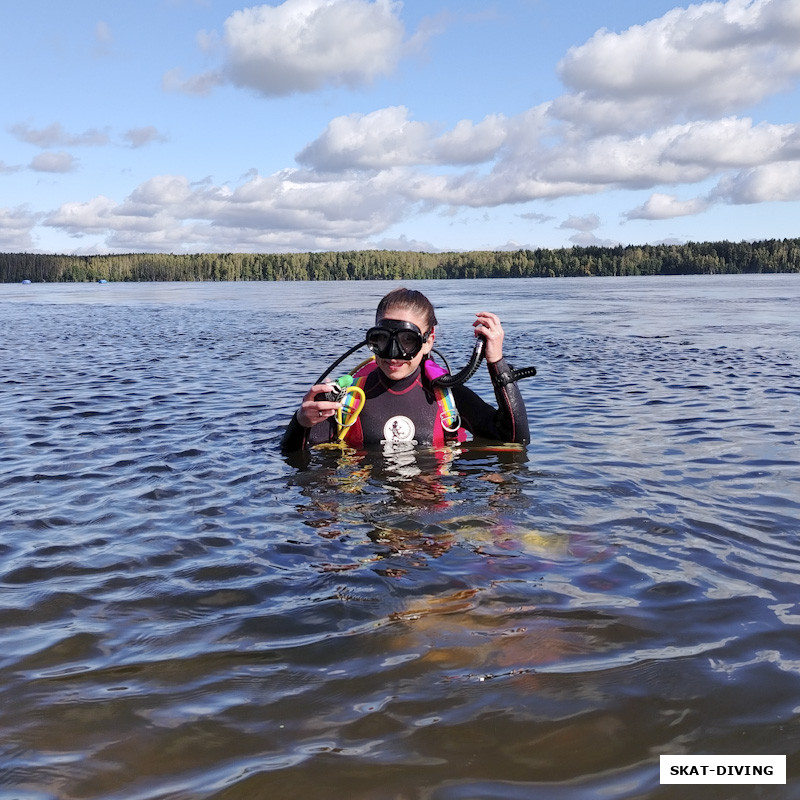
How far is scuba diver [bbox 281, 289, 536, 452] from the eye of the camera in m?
6.17

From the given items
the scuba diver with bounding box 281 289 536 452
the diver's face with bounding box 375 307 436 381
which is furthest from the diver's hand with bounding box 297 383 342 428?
the diver's face with bounding box 375 307 436 381

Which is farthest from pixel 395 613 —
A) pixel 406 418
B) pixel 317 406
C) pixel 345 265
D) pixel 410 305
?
pixel 345 265

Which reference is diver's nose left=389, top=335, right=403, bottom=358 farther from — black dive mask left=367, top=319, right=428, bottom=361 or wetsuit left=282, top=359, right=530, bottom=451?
wetsuit left=282, top=359, right=530, bottom=451

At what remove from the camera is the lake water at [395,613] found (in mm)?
2508

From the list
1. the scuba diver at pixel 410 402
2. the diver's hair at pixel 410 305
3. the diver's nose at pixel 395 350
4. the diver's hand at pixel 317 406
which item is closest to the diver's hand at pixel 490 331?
the scuba diver at pixel 410 402

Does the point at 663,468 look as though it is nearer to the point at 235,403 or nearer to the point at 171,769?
the point at 171,769

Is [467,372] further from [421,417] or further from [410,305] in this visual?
[421,417]

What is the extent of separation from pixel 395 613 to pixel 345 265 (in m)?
189

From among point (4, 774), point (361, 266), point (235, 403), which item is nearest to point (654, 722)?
point (4, 774)

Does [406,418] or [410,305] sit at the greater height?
[410,305]

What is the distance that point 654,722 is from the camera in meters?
2.68

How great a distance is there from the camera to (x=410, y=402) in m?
6.79

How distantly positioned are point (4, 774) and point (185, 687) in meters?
0.70

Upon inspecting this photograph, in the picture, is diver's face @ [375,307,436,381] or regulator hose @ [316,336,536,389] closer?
regulator hose @ [316,336,536,389]
